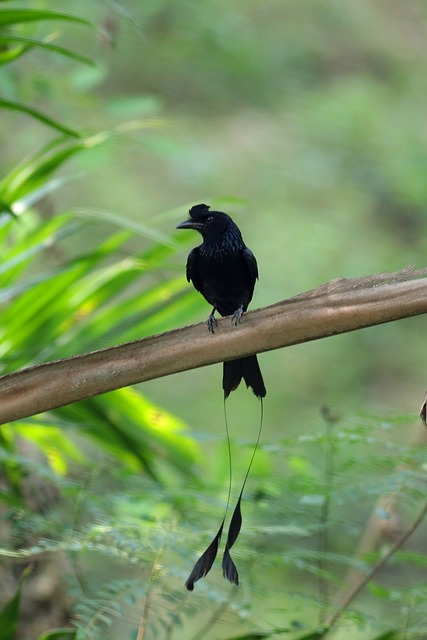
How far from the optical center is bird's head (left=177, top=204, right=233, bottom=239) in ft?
4.64

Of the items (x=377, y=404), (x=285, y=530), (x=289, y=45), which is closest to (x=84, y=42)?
(x=289, y=45)

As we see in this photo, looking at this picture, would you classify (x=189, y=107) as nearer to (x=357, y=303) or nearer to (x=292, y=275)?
(x=292, y=275)

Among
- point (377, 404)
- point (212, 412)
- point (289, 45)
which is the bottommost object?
point (212, 412)

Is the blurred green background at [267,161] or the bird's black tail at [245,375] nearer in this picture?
the bird's black tail at [245,375]

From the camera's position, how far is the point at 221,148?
8.99 ft

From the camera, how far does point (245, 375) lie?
1.05 meters

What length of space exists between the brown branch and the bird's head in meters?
Result: 0.55

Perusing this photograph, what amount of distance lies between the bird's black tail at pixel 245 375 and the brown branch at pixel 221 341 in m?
0.18

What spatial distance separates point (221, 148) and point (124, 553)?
1822mm

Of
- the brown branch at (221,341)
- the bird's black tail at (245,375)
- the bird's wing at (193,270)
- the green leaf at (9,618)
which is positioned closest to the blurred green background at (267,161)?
the bird's wing at (193,270)

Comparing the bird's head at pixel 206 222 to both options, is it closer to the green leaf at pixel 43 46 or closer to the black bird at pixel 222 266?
the black bird at pixel 222 266

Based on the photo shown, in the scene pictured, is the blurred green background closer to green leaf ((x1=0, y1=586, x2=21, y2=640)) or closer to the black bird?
the black bird

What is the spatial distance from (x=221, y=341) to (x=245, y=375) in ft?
0.66

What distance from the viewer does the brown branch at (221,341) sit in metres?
0.83
